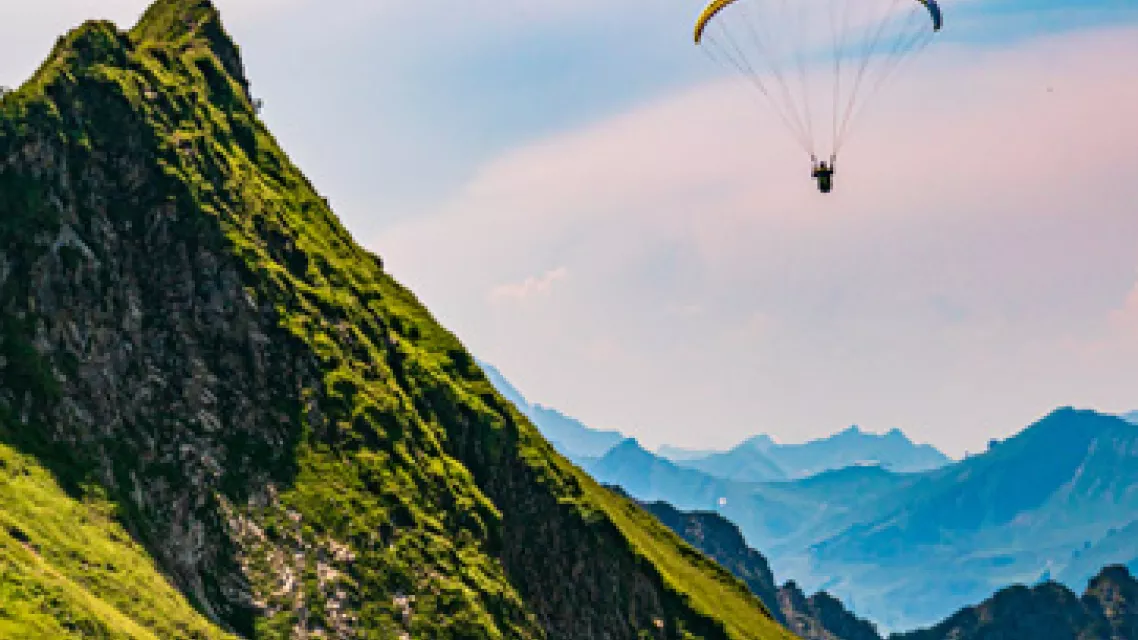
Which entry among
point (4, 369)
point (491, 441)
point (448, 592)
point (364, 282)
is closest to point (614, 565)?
point (491, 441)

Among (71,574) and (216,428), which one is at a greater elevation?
(216,428)

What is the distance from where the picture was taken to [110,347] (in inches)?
5290

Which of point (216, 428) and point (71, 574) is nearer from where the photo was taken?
point (71, 574)

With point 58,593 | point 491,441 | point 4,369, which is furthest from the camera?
point 491,441

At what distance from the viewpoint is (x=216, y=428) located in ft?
461

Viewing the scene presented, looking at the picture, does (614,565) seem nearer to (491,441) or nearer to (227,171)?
(491,441)

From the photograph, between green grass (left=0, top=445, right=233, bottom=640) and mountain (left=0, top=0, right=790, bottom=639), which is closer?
green grass (left=0, top=445, right=233, bottom=640)

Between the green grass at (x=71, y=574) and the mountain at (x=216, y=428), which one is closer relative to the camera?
the green grass at (x=71, y=574)

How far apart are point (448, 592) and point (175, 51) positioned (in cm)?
10123

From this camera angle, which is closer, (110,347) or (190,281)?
(110,347)

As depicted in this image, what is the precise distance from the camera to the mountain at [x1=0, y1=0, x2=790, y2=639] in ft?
384

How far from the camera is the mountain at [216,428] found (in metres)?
117

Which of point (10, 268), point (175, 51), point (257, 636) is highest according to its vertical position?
point (175, 51)

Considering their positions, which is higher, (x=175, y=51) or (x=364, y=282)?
(x=175, y=51)
